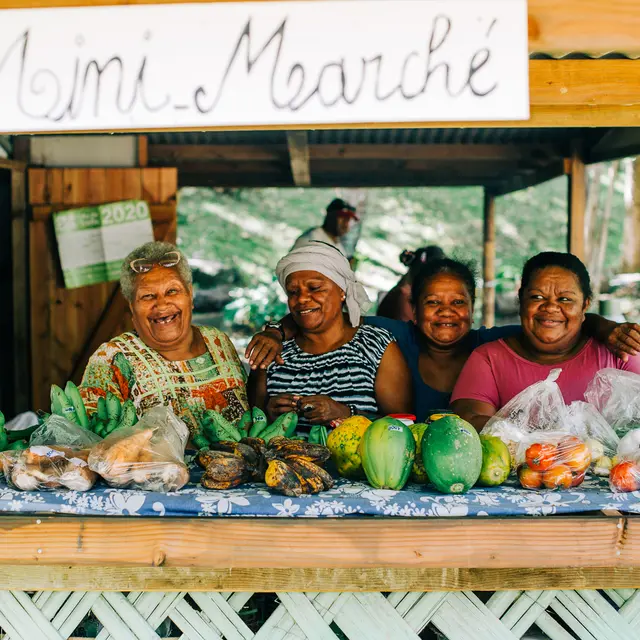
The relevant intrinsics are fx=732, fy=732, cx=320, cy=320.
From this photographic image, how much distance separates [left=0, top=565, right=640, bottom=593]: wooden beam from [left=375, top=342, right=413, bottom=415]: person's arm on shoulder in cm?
122

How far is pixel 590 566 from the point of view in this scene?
2.13 metres

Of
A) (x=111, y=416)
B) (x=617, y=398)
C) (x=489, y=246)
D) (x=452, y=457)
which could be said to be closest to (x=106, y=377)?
(x=111, y=416)

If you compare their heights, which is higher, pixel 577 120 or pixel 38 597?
pixel 577 120

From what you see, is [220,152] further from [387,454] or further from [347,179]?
[387,454]

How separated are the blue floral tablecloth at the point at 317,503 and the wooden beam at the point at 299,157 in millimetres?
3938

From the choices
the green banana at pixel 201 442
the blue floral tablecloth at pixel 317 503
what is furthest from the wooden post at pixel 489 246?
the blue floral tablecloth at pixel 317 503

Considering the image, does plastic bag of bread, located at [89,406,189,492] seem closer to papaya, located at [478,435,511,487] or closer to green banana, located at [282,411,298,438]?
green banana, located at [282,411,298,438]

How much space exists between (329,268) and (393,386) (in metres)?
0.61

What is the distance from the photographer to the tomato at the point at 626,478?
7.33 ft

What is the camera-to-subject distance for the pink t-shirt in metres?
2.95

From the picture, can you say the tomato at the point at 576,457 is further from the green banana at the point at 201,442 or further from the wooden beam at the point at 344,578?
the green banana at the point at 201,442

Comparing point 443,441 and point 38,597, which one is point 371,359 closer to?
point 443,441

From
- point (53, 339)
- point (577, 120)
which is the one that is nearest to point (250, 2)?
point (577, 120)

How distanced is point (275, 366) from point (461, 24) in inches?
68.8
